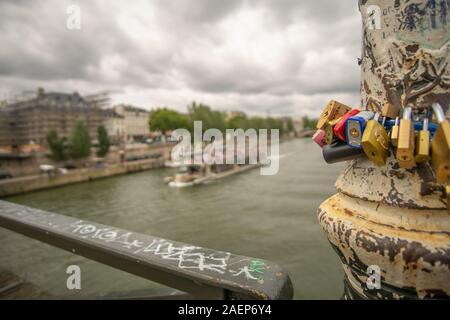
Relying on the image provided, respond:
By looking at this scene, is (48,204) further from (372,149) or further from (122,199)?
(372,149)

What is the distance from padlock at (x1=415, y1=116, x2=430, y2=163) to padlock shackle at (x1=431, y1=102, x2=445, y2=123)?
0.12 ft

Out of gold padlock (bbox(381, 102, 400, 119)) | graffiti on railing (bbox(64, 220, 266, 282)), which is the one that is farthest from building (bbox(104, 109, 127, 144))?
gold padlock (bbox(381, 102, 400, 119))

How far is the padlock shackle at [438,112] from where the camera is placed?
26.3 inches

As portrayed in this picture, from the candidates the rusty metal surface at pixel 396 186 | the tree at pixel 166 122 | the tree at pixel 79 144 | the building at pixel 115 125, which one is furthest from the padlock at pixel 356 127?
the building at pixel 115 125

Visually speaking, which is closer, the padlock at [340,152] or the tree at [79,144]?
the padlock at [340,152]

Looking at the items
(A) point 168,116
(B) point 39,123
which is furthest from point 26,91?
(A) point 168,116

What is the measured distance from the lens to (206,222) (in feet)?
52.1

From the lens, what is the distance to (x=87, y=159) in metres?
38.9

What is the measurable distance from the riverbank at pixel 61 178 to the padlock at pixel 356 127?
95.6 ft

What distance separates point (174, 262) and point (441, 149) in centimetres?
104

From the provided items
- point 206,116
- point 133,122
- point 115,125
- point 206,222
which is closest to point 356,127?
point 206,222

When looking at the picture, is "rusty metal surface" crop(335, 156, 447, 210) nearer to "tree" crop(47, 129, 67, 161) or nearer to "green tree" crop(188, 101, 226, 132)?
"tree" crop(47, 129, 67, 161)

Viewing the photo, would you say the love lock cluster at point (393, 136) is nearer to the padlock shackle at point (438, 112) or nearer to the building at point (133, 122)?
the padlock shackle at point (438, 112)

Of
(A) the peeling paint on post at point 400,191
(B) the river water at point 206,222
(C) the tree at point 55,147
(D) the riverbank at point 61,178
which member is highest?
(A) the peeling paint on post at point 400,191
